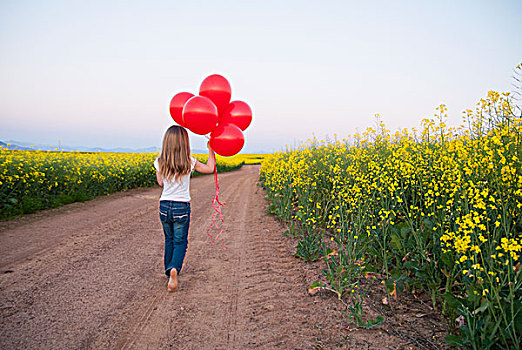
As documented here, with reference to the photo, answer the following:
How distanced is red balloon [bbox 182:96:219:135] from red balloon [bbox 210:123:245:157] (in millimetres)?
286

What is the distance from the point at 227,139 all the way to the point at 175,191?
3.51ft

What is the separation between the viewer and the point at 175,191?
162 inches

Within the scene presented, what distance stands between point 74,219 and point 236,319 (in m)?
6.56

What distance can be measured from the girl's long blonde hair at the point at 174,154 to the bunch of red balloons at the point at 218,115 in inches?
12.6

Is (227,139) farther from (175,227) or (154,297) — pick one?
(154,297)

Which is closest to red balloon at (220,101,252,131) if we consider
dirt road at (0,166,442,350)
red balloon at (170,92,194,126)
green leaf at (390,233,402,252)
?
red balloon at (170,92,194,126)

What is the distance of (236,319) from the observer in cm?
332

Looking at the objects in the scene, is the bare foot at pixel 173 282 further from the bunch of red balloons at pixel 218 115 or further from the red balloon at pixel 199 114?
the red balloon at pixel 199 114

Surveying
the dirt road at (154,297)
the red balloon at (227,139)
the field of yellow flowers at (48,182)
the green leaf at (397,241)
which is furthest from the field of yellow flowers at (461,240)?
the field of yellow flowers at (48,182)

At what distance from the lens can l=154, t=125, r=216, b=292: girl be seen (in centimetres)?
400

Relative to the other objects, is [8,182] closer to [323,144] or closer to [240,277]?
[240,277]

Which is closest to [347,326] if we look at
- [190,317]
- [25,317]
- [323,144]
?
[190,317]

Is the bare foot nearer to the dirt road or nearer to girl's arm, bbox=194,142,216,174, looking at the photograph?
the dirt road

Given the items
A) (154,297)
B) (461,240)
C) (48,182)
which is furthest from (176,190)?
(48,182)
